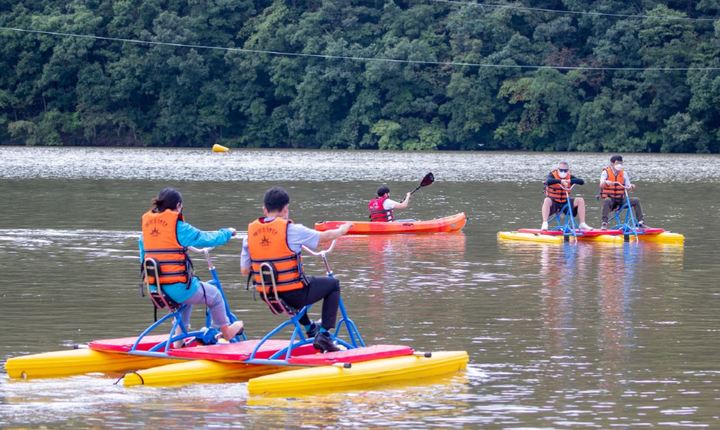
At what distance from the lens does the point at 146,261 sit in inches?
460

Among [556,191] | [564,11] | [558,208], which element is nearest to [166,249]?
[556,191]

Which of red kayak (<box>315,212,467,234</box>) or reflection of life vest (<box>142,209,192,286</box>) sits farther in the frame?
red kayak (<box>315,212,467,234</box>)

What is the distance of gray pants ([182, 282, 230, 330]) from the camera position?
11.8 m

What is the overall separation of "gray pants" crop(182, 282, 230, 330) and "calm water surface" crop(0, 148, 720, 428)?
784 millimetres

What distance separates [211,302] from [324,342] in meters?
1.02

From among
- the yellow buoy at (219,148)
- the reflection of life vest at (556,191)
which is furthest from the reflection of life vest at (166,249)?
the yellow buoy at (219,148)

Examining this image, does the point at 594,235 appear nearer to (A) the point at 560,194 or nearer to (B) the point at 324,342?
(A) the point at 560,194

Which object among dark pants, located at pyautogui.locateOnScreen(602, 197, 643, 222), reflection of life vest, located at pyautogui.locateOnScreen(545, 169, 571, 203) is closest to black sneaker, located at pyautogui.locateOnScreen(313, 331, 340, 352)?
reflection of life vest, located at pyautogui.locateOnScreen(545, 169, 571, 203)

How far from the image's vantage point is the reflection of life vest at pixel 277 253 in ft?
37.5

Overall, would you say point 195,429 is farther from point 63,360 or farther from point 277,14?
point 277,14

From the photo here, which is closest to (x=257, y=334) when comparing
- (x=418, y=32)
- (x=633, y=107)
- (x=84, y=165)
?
(x=84, y=165)

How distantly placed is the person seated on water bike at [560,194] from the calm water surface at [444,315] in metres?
1.08

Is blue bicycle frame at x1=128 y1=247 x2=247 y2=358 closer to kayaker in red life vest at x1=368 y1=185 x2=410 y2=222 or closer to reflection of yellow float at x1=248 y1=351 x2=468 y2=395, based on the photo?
reflection of yellow float at x1=248 y1=351 x2=468 y2=395

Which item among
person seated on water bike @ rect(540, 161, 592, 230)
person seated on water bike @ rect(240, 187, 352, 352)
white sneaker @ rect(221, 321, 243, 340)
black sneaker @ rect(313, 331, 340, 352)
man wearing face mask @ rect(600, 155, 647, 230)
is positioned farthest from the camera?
man wearing face mask @ rect(600, 155, 647, 230)
